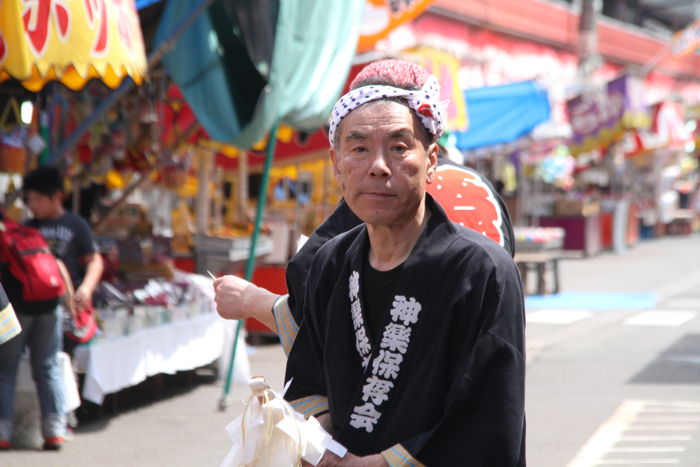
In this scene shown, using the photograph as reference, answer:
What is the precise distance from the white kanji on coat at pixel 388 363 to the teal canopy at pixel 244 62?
5.50m

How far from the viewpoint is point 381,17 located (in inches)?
407

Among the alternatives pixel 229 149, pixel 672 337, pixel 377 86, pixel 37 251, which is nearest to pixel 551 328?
pixel 672 337

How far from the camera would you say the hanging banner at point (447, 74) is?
11.8 m

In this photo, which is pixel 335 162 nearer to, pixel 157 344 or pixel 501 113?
pixel 157 344

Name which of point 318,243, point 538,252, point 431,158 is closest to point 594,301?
point 538,252

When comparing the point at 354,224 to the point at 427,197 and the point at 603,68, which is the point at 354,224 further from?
the point at 603,68

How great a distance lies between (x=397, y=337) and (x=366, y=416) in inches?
8.2

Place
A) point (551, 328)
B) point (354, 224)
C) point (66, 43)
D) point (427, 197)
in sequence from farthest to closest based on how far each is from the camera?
point (551, 328) < point (66, 43) < point (354, 224) < point (427, 197)

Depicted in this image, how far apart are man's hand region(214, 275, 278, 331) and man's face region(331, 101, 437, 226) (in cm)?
56

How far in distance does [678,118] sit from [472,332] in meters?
26.7

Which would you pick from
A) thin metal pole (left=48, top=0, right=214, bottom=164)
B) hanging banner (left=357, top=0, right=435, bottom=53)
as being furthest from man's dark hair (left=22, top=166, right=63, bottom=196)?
hanging banner (left=357, top=0, right=435, bottom=53)

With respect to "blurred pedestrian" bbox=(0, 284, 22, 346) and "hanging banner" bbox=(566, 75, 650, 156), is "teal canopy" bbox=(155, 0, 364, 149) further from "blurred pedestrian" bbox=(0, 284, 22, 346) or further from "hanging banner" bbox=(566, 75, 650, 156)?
"hanging banner" bbox=(566, 75, 650, 156)

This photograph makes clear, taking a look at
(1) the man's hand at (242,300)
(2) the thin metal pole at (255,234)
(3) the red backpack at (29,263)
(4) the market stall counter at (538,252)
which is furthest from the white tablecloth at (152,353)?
(4) the market stall counter at (538,252)

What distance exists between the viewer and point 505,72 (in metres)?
28.7
